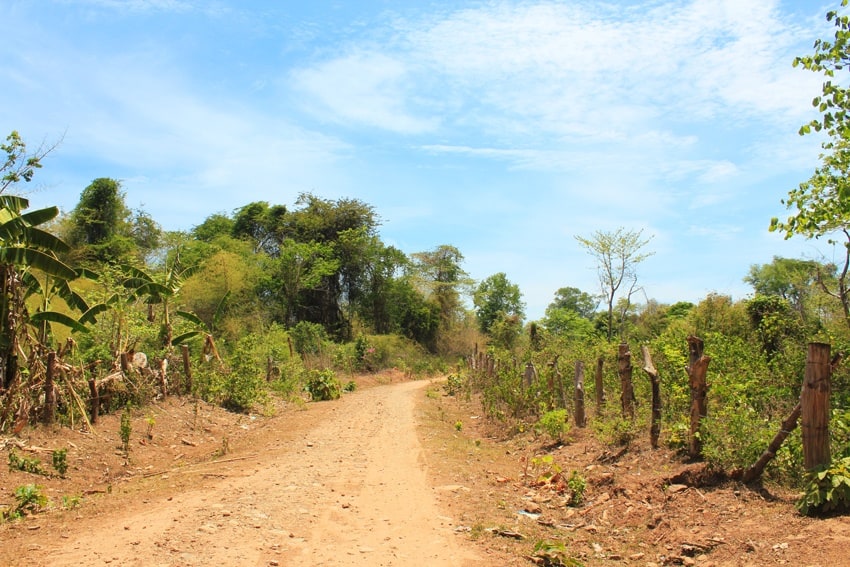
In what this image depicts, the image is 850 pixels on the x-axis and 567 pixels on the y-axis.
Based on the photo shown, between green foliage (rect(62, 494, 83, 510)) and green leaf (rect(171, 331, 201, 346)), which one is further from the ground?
green leaf (rect(171, 331, 201, 346))

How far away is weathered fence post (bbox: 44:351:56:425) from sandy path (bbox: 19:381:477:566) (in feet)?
8.81

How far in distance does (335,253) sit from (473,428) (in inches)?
1068

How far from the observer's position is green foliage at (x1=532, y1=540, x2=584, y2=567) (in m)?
5.30

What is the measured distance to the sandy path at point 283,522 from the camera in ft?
17.4

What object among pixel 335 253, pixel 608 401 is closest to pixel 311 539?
pixel 608 401

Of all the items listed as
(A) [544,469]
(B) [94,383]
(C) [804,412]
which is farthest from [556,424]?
(B) [94,383]

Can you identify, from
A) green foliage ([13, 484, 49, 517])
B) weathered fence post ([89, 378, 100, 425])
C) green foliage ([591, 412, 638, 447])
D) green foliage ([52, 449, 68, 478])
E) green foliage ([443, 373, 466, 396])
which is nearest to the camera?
green foliage ([13, 484, 49, 517])

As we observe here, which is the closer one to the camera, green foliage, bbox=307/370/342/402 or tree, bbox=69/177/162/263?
green foliage, bbox=307/370/342/402

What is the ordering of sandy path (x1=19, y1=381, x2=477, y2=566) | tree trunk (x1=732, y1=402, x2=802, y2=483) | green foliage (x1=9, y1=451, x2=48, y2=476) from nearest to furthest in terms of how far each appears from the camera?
sandy path (x1=19, y1=381, x2=477, y2=566) → tree trunk (x1=732, y1=402, x2=802, y2=483) → green foliage (x1=9, y1=451, x2=48, y2=476)

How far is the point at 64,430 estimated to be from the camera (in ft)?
31.3

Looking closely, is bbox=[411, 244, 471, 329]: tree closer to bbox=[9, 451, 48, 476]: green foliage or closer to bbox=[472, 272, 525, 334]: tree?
bbox=[472, 272, 525, 334]: tree

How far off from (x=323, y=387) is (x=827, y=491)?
17093mm

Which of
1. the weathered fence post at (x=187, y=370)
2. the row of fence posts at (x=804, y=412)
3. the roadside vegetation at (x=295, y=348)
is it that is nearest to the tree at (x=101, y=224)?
the roadside vegetation at (x=295, y=348)

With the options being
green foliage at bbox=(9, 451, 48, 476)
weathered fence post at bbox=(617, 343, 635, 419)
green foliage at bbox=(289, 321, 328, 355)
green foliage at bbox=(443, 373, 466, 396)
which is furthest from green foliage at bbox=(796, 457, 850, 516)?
green foliage at bbox=(289, 321, 328, 355)
